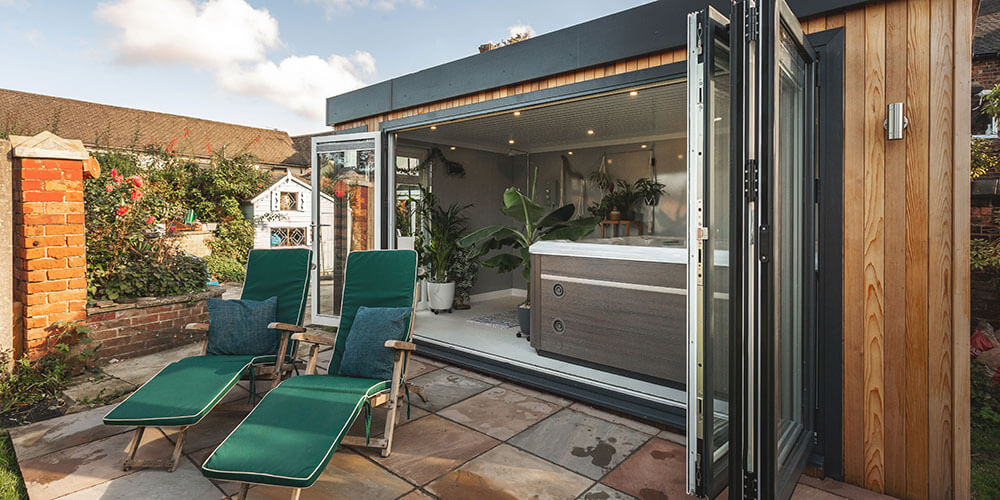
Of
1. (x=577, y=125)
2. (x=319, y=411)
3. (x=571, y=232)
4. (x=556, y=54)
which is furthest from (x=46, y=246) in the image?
(x=577, y=125)

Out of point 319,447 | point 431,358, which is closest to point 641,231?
A: point 431,358

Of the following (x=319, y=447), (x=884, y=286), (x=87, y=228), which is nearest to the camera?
(x=319, y=447)

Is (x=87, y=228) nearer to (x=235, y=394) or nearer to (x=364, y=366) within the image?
(x=235, y=394)

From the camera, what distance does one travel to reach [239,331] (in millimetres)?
3514

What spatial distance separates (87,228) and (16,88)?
54.6 ft

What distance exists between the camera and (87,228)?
4582 mm

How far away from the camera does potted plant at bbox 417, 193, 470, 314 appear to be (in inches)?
272

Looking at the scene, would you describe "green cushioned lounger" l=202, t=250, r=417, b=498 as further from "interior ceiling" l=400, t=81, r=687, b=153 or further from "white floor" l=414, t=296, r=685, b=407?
"interior ceiling" l=400, t=81, r=687, b=153

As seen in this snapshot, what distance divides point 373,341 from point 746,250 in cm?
221

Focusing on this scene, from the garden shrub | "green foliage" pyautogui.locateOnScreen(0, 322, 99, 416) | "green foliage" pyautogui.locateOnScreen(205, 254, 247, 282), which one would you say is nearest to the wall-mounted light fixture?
"green foliage" pyautogui.locateOnScreen(0, 322, 99, 416)

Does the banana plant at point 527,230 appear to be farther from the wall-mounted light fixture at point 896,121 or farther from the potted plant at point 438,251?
the wall-mounted light fixture at point 896,121

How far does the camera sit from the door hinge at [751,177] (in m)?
2.02

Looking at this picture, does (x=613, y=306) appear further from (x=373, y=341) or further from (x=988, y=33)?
(x=988, y=33)

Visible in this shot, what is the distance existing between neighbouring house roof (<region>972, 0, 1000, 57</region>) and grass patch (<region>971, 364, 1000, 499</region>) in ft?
22.7
